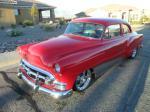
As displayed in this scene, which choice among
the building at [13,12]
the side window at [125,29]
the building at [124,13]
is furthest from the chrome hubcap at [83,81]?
the building at [124,13]

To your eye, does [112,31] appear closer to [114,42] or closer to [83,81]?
[114,42]

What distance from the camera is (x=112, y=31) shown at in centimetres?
574

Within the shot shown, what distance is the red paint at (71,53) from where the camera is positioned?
397 cm

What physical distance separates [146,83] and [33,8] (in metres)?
26.0

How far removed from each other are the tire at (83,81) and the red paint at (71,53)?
23 cm

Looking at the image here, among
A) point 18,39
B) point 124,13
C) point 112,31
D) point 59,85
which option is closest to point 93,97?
point 59,85

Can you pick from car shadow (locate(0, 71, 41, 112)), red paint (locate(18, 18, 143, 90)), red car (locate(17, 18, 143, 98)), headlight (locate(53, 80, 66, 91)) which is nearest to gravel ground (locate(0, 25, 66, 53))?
car shadow (locate(0, 71, 41, 112))

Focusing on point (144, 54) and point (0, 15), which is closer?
point (144, 54)

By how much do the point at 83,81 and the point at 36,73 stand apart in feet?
3.88

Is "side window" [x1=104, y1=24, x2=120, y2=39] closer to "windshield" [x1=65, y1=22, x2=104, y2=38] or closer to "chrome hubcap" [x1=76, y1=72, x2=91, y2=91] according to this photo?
"windshield" [x1=65, y1=22, x2=104, y2=38]

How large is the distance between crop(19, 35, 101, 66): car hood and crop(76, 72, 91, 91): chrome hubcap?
2.04 ft

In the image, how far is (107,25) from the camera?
5508 millimetres

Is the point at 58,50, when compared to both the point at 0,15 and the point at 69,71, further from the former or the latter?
the point at 0,15

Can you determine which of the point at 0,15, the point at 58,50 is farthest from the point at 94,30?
the point at 0,15
